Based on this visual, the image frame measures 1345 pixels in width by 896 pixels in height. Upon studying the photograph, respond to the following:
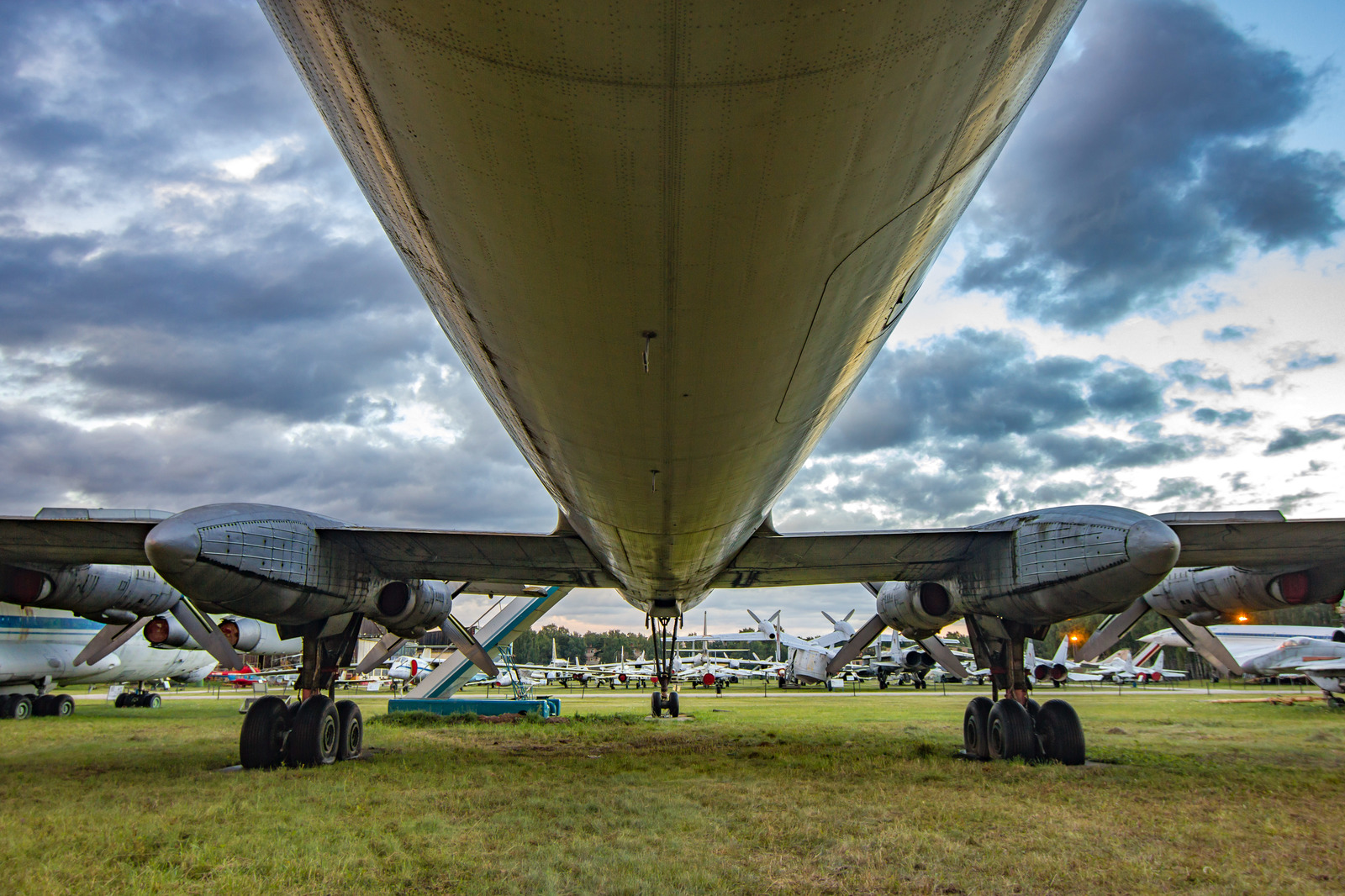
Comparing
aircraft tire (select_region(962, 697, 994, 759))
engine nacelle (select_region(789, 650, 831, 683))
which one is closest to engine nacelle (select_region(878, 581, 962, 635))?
aircraft tire (select_region(962, 697, 994, 759))

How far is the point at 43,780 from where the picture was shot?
7.39 metres

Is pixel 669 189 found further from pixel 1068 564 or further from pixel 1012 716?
pixel 1012 716

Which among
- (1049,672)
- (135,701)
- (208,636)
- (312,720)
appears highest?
(208,636)

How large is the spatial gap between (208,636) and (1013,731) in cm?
985

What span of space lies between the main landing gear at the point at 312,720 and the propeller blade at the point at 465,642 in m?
1.83

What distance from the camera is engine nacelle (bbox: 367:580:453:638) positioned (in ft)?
30.4

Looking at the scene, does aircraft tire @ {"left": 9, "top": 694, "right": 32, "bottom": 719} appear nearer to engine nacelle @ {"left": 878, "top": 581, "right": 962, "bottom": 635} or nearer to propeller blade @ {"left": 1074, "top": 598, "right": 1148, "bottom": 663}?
engine nacelle @ {"left": 878, "top": 581, "right": 962, "bottom": 635}

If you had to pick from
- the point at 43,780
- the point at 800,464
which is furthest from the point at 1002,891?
the point at 43,780

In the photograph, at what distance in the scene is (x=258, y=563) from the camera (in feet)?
22.4

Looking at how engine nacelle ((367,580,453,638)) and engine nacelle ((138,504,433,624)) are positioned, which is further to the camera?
engine nacelle ((367,580,453,638))

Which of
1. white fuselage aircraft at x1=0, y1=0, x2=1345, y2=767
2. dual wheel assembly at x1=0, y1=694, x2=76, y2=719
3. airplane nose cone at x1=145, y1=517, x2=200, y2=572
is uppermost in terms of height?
white fuselage aircraft at x1=0, y1=0, x2=1345, y2=767

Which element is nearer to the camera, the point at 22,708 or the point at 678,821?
the point at 678,821

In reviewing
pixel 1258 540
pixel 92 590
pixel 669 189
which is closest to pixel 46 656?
pixel 92 590

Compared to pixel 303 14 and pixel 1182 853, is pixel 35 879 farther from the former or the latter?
pixel 1182 853
